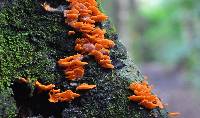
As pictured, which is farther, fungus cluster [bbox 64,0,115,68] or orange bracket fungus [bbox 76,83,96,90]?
fungus cluster [bbox 64,0,115,68]

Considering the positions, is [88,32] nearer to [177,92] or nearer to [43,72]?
→ [43,72]

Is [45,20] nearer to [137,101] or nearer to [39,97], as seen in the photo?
[39,97]

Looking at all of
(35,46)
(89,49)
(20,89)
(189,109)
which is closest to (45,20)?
(35,46)

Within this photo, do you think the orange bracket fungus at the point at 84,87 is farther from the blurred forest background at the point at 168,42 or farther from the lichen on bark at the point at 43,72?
the blurred forest background at the point at 168,42

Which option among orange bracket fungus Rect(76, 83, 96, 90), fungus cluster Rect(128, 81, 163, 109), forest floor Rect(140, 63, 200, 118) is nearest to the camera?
orange bracket fungus Rect(76, 83, 96, 90)

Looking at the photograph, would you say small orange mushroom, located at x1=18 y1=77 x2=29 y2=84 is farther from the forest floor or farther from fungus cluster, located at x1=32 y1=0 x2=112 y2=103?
the forest floor

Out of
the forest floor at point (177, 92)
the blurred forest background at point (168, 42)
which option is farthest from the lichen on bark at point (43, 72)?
the blurred forest background at point (168, 42)

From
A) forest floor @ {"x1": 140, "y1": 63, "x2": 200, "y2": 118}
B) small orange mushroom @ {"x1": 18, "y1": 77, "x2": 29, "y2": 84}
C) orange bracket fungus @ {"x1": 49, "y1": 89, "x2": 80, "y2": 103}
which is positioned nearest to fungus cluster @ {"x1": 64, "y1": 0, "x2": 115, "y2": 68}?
orange bracket fungus @ {"x1": 49, "y1": 89, "x2": 80, "y2": 103}
